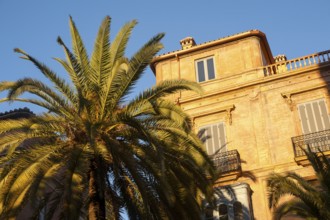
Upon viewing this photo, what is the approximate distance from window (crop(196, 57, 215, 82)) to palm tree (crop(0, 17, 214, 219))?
9860mm

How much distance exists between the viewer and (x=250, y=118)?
71.3 ft

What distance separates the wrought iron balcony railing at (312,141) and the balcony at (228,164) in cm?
233

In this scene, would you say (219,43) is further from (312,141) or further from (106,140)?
(106,140)

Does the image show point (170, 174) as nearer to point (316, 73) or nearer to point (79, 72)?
point (79, 72)

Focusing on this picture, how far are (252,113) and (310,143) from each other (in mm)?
2954

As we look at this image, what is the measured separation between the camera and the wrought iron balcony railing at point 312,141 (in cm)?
1969

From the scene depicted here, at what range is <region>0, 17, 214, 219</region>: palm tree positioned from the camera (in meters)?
12.7

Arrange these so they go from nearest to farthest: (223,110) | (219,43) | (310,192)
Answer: (310,192), (223,110), (219,43)

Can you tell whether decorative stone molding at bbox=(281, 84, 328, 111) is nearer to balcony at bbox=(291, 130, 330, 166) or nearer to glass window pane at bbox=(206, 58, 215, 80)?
balcony at bbox=(291, 130, 330, 166)

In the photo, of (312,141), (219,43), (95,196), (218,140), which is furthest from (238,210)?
(219,43)

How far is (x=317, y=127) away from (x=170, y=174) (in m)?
9.08

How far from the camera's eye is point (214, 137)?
22016 mm

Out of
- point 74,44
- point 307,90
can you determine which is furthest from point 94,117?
point 307,90

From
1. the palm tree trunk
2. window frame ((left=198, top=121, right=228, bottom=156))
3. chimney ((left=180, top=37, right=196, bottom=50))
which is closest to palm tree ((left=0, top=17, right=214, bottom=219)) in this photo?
the palm tree trunk
